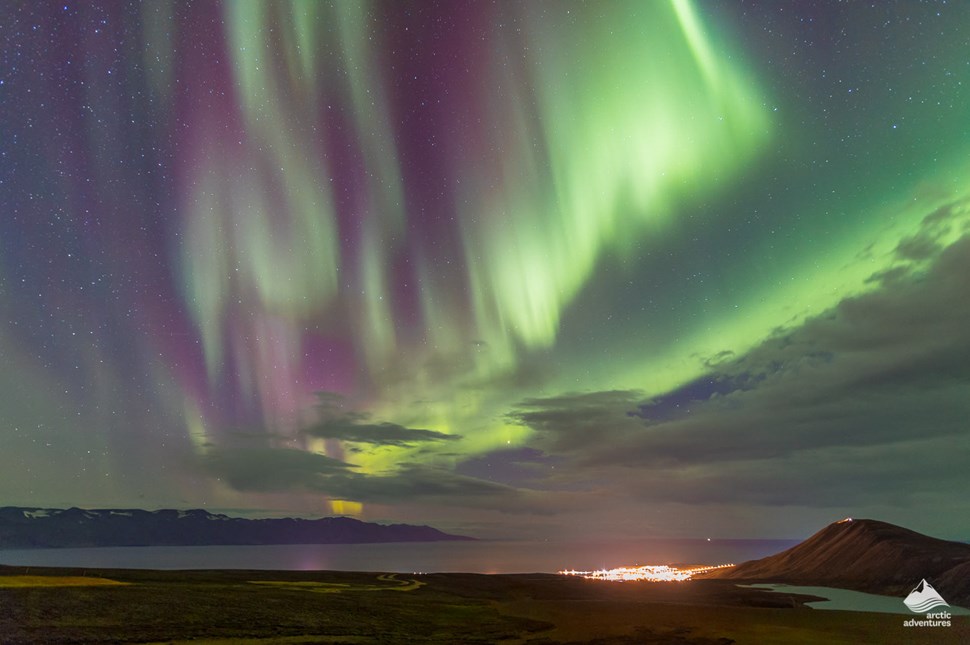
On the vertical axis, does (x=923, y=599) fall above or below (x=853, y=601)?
above

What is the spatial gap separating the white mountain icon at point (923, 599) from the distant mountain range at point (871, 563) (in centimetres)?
116

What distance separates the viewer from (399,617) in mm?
70812

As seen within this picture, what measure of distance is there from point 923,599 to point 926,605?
375cm

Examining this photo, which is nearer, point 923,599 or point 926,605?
point 926,605

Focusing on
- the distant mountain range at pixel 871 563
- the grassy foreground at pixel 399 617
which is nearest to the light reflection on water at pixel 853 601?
the distant mountain range at pixel 871 563

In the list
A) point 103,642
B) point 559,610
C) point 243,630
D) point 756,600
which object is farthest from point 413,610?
point 756,600

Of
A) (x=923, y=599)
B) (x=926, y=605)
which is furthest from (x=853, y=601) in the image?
(x=926, y=605)

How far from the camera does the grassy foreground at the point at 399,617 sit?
5506 cm

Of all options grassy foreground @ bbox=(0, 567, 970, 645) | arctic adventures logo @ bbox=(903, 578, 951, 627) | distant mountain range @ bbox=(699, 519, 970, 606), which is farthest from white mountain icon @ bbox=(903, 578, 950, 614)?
grassy foreground @ bbox=(0, 567, 970, 645)

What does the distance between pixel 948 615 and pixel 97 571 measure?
137 meters

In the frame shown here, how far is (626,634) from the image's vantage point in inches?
2490

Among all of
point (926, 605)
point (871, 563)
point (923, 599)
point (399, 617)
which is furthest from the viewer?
point (871, 563)

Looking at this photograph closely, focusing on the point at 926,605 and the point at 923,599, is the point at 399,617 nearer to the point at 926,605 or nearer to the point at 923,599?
the point at 926,605

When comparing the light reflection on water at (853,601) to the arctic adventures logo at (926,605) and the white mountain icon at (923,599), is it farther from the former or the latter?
the arctic adventures logo at (926,605)
